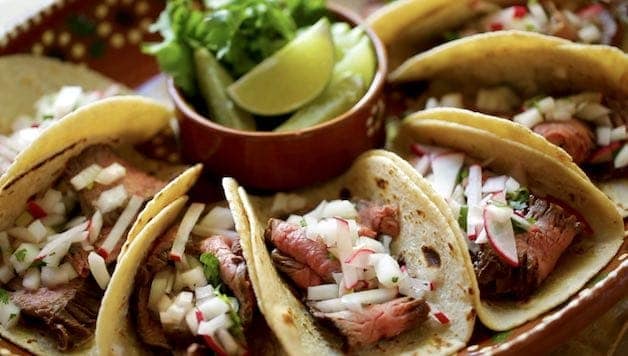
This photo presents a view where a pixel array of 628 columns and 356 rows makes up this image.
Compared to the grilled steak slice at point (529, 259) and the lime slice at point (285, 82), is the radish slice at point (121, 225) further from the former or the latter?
the grilled steak slice at point (529, 259)

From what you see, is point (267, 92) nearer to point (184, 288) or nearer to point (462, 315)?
point (184, 288)

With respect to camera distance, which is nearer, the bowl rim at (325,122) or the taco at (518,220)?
the taco at (518,220)

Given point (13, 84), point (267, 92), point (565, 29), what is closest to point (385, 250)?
point (267, 92)

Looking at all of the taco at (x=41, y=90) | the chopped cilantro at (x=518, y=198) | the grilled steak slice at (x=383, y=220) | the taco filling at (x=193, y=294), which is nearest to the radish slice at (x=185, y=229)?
the taco filling at (x=193, y=294)

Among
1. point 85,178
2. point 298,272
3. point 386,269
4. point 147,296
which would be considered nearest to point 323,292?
point 298,272

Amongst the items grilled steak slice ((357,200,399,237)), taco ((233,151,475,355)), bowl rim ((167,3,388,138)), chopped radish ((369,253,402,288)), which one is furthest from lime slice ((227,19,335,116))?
chopped radish ((369,253,402,288))

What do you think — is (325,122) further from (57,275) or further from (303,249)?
(57,275)

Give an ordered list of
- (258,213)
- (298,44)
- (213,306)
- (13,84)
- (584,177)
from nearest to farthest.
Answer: (213,306) < (584,177) < (258,213) < (298,44) < (13,84)
